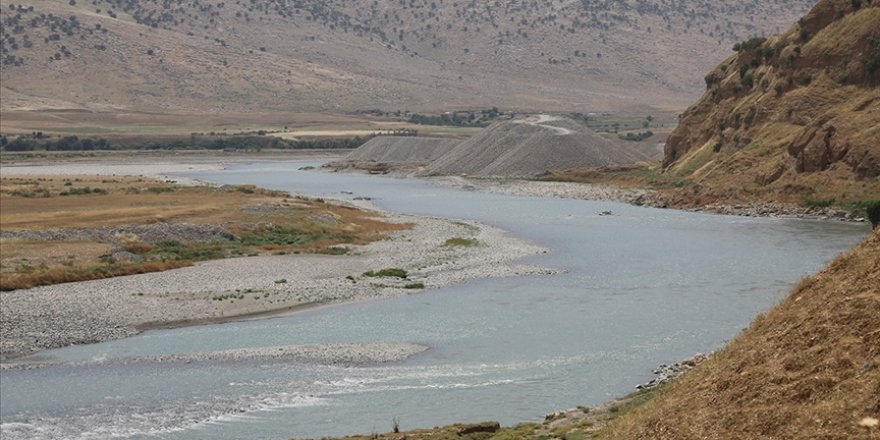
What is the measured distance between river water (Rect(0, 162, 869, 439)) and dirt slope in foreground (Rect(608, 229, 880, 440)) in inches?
450

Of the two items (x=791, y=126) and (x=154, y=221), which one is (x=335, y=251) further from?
(x=791, y=126)

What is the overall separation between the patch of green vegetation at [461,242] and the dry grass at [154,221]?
218 inches

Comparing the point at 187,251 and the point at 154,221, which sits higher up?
the point at 154,221

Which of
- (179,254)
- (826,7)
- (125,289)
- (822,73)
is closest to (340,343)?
(125,289)

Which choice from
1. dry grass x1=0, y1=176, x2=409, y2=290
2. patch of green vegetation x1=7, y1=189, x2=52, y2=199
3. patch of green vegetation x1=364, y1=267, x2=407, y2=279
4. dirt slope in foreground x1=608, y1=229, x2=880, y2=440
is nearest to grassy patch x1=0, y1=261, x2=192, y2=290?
dry grass x1=0, y1=176, x2=409, y2=290

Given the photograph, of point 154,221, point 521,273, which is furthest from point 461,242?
point 154,221

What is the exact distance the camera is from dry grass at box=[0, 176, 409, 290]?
193 feet

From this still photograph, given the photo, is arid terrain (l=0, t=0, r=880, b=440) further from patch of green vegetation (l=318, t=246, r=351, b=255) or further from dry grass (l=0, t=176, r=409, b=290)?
patch of green vegetation (l=318, t=246, r=351, b=255)

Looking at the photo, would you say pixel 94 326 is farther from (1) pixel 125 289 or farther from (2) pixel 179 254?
(2) pixel 179 254

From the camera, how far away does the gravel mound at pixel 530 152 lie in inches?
5915

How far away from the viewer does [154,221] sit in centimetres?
7612

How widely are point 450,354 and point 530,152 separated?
116 m

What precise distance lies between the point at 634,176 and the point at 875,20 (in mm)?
35501

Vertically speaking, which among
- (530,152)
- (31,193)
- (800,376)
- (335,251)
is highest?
(800,376)
